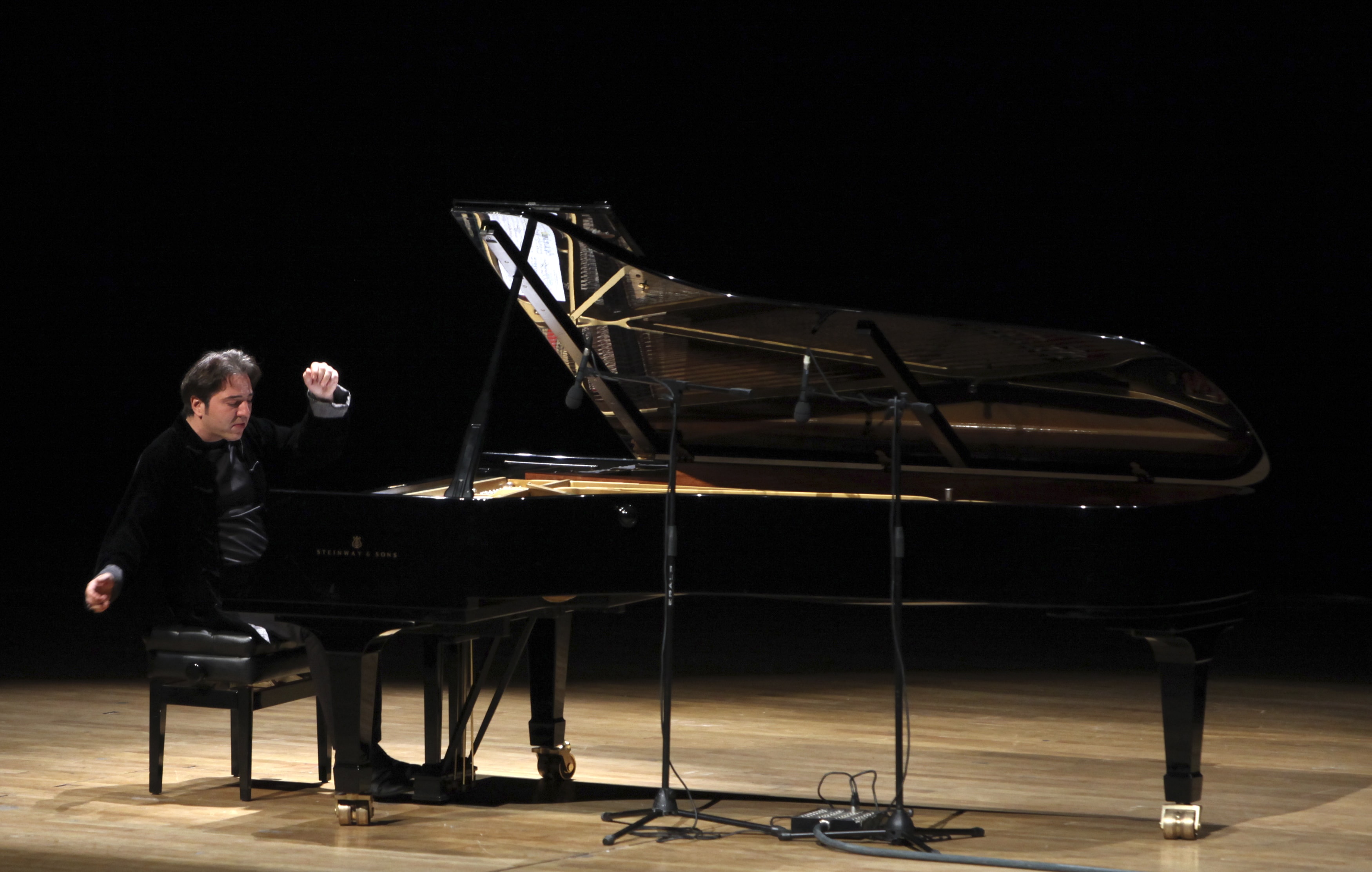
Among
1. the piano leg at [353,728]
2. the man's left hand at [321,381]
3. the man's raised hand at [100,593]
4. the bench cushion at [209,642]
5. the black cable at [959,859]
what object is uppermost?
the man's left hand at [321,381]

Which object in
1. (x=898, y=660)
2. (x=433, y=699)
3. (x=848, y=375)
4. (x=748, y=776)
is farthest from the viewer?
(x=748, y=776)

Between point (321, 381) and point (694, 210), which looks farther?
point (694, 210)

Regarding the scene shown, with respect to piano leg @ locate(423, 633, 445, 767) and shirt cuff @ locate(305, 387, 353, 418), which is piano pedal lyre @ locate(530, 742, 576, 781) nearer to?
piano leg @ locate(423, 633, 445, 767)

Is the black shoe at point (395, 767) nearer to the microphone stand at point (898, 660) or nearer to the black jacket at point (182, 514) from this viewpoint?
the black jacket at point (182, 514)

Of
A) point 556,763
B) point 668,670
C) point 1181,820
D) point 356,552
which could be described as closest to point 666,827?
point 668,670

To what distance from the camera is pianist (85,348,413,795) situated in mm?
3980

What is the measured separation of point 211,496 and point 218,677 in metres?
0.47

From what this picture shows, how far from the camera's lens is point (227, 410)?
13.2ft

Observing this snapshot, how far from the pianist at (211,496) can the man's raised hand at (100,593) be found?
0.26 ft

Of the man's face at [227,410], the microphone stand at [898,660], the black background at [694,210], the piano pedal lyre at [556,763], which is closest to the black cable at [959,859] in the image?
the microphone stand at [898,660]

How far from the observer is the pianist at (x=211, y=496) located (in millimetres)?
3980

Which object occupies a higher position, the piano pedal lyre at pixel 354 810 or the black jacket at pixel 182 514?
the black jacket at pixel 182 514

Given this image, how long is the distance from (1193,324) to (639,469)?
338 centimetres

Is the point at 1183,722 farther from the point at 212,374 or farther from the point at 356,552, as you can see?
the point at 212,374
